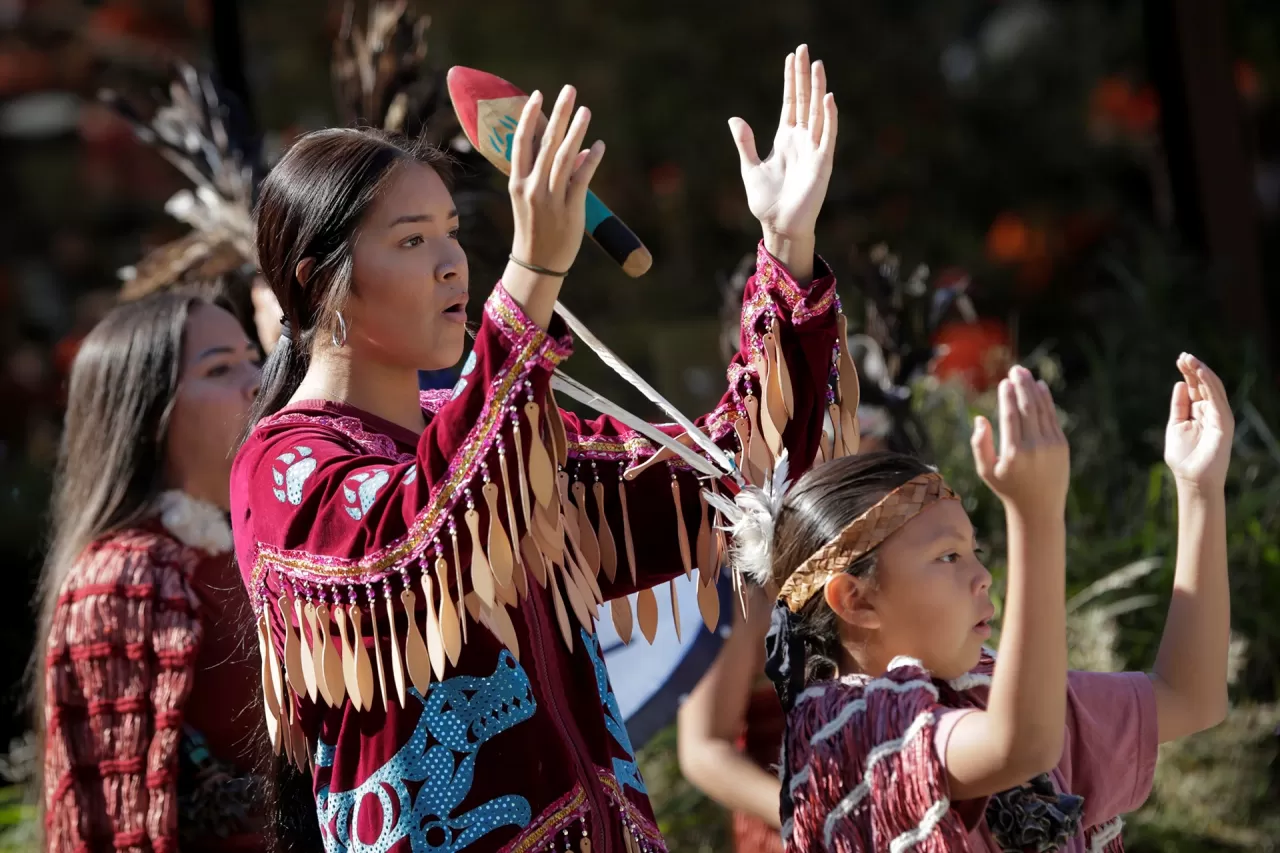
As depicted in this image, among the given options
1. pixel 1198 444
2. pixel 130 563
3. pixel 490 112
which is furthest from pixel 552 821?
pixel 130 563

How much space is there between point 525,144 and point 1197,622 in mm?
1003

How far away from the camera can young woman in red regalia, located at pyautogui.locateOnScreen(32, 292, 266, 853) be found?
270 cm

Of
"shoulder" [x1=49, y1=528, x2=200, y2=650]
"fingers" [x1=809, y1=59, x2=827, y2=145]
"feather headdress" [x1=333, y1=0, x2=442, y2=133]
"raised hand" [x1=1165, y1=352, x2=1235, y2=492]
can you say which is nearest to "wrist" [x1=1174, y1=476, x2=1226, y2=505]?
"raised hand" [x1=1165, y1=352, x2=1235, y2=492]

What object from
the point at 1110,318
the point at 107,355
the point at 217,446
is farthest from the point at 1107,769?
the point at 1110,318

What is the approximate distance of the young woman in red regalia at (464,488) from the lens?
160 centimetres

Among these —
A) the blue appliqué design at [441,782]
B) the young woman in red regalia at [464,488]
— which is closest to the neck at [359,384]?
the young woman in red regalia at [464,488]

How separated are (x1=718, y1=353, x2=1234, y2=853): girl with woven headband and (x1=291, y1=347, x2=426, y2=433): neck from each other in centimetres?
43

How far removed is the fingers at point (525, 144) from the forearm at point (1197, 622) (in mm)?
915

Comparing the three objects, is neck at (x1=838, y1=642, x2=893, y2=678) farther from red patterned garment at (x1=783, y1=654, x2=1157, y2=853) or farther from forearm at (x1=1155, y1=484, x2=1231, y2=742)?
forearm at (x1=1155, y1=484, x2=1231, y2=742)

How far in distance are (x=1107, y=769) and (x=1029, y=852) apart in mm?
184

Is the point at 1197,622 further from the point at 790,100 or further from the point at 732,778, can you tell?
the point at 732,778

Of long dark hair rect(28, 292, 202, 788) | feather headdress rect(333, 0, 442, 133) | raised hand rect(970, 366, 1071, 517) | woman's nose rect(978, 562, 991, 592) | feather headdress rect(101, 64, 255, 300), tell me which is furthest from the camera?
feather headdress rect(101, 64, 255, 300)

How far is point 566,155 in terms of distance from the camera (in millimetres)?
1573

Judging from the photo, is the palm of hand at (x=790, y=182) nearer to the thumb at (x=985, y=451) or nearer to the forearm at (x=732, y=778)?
the thumb at (x=985, y=451)
